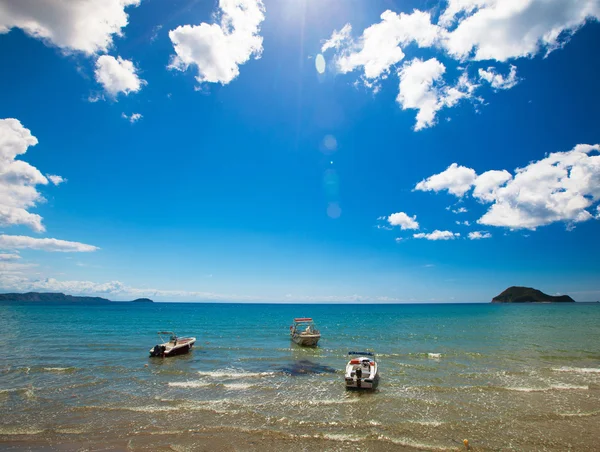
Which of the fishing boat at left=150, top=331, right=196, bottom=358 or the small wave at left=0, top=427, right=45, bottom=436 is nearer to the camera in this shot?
the small wave at left=0, top=427, right=45, bottom=436

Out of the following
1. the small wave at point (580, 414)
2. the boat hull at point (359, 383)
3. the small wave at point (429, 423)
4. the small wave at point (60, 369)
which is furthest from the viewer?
the small wave at point (60, 369)

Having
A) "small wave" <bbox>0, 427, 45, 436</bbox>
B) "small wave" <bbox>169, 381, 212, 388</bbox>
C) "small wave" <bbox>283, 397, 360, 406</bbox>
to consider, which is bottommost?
"small wave" <bbox>169, 381, 212, 388</bbox>

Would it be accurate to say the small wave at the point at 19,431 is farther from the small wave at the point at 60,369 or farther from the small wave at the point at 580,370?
the small wave at the point at 580,370

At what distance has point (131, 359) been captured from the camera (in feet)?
108

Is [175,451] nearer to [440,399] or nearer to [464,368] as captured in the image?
[440,399]

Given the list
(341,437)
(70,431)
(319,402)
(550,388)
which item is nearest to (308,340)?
(319,402)

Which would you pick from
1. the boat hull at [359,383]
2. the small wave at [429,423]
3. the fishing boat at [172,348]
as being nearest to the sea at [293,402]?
the small wave at [429,423]

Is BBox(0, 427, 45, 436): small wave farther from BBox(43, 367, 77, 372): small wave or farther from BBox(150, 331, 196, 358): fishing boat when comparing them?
BBox(150, 331, 196, 358): fishing boat

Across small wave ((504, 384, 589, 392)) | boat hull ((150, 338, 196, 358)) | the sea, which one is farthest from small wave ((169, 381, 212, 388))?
small wave ((504, 384, 589, 392))

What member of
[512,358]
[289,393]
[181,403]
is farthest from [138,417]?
[512,358]

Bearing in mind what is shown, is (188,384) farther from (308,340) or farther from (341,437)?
(308,340)

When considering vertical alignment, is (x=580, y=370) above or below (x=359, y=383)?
below

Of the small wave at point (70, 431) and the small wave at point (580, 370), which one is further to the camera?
the small wave at point (580, 370)

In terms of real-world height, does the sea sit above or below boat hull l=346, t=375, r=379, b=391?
below
